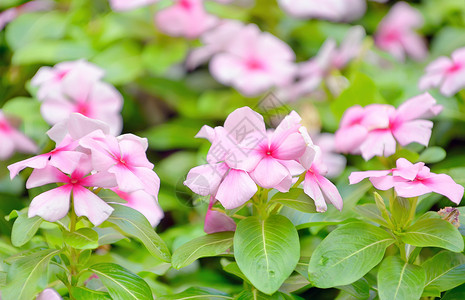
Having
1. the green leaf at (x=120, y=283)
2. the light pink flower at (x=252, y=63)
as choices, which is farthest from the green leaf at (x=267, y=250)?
the light pink flower at (x=252, y=63)

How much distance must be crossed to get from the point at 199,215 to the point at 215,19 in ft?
1.98

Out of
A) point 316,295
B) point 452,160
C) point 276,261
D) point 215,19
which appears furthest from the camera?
point 215,19

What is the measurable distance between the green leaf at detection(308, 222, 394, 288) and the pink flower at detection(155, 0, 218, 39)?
1.06 metres

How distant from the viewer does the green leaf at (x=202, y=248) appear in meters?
0.67

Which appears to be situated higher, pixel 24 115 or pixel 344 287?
pixel 344 287

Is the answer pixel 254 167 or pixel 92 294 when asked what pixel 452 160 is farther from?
pixel 92 294

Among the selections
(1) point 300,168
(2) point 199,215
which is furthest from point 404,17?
(1) point 300,168

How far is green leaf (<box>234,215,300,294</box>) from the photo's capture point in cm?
63

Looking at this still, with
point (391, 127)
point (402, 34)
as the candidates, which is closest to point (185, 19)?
point (402, 34)

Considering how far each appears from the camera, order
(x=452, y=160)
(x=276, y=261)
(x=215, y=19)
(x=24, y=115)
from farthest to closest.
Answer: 1. (x=215, y=19)
2. (x=24, y=115)
3. (x=452, y=160)
4. (x=276, y=261)

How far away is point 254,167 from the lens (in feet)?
2.17

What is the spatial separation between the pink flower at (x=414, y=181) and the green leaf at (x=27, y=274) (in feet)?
1.25

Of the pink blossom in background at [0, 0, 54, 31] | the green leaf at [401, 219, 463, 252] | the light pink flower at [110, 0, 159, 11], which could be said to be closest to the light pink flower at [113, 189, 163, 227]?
the green leaf at [401, 219, 463, 252]

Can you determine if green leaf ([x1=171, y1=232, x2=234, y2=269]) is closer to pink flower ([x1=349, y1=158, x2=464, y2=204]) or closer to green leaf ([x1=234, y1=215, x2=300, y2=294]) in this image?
green leaf ([x1=234, y1=215, x2=300, y2=294])
